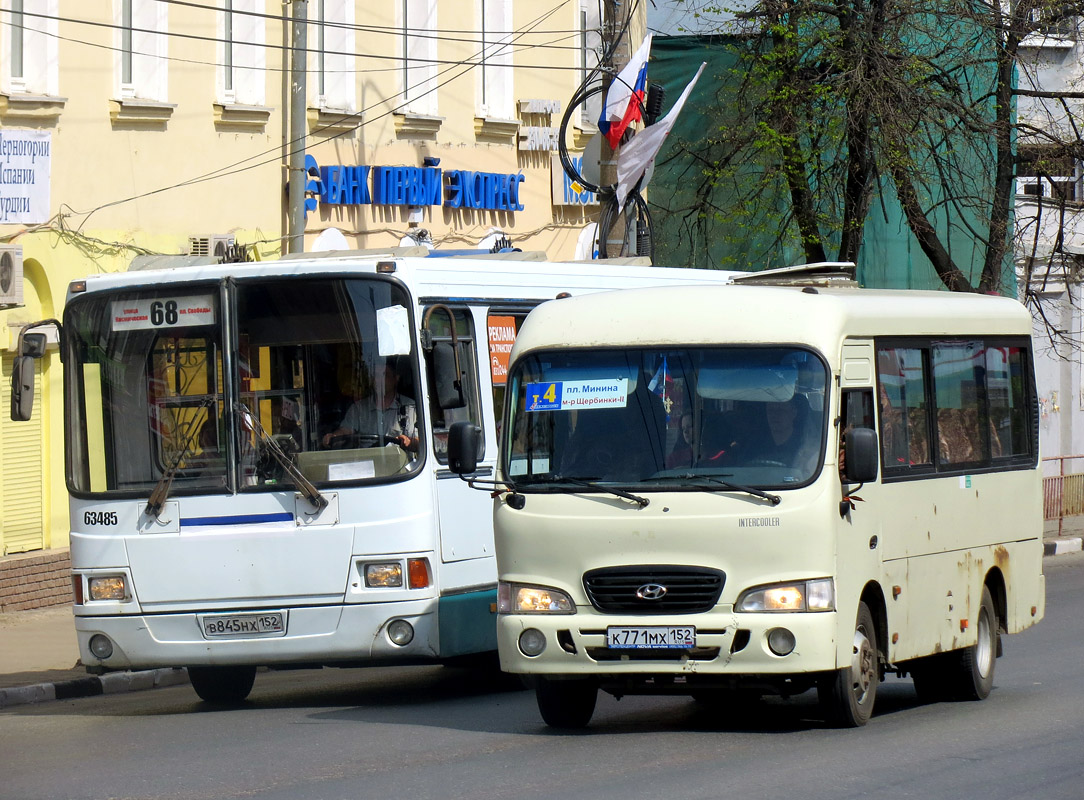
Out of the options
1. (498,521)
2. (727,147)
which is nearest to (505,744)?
(498,521)

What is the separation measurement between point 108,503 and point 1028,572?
20.0 ft

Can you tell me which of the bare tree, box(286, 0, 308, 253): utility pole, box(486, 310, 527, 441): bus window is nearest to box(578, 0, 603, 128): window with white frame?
the bare tree

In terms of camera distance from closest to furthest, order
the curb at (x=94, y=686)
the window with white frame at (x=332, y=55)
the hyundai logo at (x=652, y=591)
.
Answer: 1. the hyundai logo at (x=652, y=591)
2. the curb at (x=94, y=686)
3. the window with white frame at (x=332, y=55)

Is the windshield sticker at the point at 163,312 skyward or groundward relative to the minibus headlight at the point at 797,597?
skyward

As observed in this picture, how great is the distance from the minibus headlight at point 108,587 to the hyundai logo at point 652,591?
373 centimetres

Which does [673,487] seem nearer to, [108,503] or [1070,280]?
[108,503]

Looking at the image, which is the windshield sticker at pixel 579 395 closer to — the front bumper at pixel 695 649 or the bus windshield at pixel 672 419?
the bus windshield at pixel 672 419

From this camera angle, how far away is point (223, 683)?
13141mm

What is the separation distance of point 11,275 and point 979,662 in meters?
9.89

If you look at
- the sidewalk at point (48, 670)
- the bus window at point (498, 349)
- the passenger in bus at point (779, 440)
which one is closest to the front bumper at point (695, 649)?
the passenger in bus at point (779, 440)

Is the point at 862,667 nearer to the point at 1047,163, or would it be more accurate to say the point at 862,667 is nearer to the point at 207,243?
the point at 207,243

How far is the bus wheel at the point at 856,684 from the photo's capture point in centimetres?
1012

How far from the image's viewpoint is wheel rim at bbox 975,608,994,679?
1229 cm

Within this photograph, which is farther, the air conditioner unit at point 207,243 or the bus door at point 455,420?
the air conditioner unit at point 207,243
